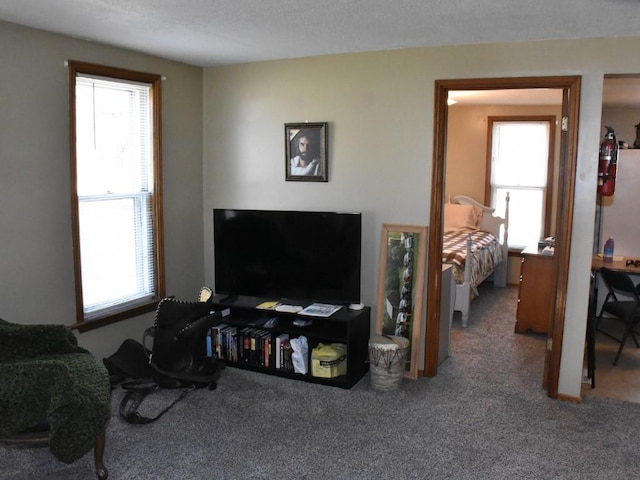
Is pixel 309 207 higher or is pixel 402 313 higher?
pixel 309 207

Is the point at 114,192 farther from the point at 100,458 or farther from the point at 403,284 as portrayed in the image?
the point at 403,284

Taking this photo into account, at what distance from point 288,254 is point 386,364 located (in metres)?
1.07

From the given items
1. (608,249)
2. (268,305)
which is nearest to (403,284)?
(268,305)

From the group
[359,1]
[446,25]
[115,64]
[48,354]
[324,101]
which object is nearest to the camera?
[359,1]

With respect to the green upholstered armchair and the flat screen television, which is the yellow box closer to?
the flat screen television

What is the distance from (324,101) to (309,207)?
0.81 m

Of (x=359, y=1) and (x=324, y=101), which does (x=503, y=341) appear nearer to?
(x=324, y=101)

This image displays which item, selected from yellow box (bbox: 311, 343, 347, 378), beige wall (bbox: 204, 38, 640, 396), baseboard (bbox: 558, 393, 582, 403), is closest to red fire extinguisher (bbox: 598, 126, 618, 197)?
beige wall (bbox: 204, 38, 640, 396)

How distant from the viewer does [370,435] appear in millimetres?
3367

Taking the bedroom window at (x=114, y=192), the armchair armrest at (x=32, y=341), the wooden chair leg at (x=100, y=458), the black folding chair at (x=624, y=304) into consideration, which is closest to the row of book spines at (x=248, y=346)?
the bedroom window at (x=114, y=192)

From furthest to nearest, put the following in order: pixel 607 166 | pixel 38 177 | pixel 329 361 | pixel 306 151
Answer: pixel 306 151 < pixel 329 361 < pixel 607 166 < pixel 38 177

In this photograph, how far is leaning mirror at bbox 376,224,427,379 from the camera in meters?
4.18

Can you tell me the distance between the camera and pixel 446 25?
10.9 feet

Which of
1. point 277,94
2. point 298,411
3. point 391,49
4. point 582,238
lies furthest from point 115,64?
point 582,238
